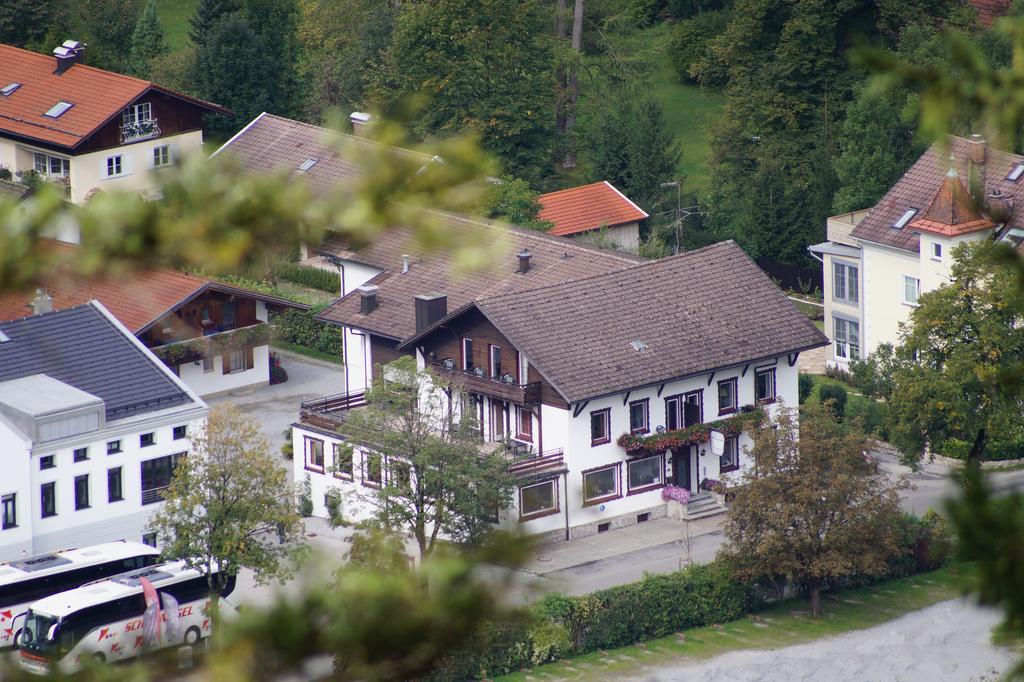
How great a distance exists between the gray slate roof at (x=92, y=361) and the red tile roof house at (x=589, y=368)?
3.62 meters

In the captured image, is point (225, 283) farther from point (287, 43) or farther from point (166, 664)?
point (166, 664)

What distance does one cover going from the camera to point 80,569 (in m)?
36.2

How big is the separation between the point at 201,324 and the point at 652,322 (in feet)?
46.9

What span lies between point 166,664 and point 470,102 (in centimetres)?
5729

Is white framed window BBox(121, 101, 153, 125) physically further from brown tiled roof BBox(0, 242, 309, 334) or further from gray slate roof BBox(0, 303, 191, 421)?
gray slate roof BBox(0, 303, 191, 421)

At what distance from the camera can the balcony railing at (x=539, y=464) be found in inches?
1596

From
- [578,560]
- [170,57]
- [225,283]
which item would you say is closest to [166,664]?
[578,560]

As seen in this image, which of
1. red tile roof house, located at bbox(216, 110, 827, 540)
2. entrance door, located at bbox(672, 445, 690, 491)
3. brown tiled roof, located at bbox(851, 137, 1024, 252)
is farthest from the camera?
brown tiled roof, located at bbox(851, 137, 1024, 252)

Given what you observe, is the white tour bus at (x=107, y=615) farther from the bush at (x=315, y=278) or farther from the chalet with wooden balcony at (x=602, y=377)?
the bush at (x=315, y=278)

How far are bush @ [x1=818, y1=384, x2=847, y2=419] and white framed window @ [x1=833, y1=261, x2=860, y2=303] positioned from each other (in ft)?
21.4

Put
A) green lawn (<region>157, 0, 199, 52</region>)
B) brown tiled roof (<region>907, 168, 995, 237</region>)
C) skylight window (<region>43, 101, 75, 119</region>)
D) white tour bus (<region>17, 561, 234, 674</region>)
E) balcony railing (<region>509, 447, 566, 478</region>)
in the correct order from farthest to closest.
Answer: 1. green lawn (<region>157, 0, 199, 52</region>)
2. skylight window (<region>43, 101, 75, 119</region>)
3. brown tiled roof (<region>907, 168, 995, 237</region>)
4. balcony railing (<region>509, 447, 566, 478</region>)
5. white tour bus (<region>17, 561, 234, 674</region>)

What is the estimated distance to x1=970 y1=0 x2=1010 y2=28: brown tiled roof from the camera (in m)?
75.4

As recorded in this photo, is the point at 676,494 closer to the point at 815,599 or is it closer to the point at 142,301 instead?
the point at 815,599

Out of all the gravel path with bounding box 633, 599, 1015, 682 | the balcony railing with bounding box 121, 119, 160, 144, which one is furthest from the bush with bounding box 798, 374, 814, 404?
the balcony railing with bounding box 121, 119, 160, 144
